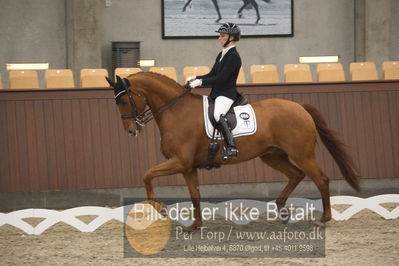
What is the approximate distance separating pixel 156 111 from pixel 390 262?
276cm

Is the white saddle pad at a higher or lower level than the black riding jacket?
lower

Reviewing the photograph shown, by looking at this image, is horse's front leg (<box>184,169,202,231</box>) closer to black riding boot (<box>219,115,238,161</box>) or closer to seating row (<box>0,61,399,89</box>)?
black riding boot (<box>219,115,238,161</box>)

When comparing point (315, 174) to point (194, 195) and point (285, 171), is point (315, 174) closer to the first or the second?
point (285, 171)

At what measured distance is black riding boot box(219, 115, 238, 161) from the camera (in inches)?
267

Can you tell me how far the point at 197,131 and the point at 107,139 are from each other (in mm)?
2289

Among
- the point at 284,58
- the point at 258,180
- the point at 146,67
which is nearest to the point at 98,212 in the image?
the point at 258,180

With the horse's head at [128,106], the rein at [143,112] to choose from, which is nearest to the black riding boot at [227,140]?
the rein at [143,112]

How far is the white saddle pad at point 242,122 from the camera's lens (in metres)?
6.89

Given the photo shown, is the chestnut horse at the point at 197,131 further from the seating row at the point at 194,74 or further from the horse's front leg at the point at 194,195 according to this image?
the seating row at the point at 194,74

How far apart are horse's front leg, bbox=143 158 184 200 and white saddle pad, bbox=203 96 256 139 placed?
0.52 meters

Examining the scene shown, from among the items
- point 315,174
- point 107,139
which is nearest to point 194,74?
point 107,139

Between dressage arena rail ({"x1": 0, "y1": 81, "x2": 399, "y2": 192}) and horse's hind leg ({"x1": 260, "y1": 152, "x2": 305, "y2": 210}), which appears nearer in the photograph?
horse's hind leg ({"x1": 260, "y1": 152, "x2": 305, "y2": 210})

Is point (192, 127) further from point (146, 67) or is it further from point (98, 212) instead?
point (146, 67)

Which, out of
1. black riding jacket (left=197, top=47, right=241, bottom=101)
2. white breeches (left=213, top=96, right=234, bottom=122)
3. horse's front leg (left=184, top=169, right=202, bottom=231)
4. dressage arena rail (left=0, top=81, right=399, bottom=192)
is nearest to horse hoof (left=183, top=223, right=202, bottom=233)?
horse's front leg (left=184, top=169, right=202, bottom=231)
